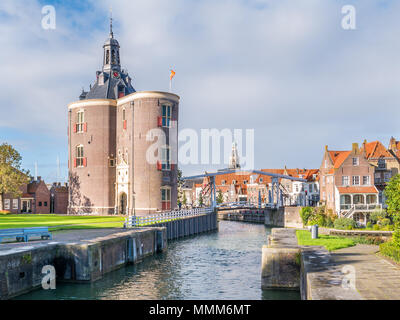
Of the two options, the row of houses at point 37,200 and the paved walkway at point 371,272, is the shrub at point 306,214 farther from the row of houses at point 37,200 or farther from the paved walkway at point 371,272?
the row of houses at point 37,200

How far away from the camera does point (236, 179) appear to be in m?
110

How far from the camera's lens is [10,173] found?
5922cm

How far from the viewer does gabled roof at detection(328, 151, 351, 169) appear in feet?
182

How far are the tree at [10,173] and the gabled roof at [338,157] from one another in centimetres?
4396

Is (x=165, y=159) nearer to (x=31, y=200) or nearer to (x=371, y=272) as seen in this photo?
(x=31, y=200)

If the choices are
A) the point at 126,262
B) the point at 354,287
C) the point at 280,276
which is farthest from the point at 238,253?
the point at 354,287

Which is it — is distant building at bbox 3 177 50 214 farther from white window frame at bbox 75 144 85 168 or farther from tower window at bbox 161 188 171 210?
tower window at bbox 161 188 171 210

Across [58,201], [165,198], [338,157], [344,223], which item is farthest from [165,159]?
[58,201]

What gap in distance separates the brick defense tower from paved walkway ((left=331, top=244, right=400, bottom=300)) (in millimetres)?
31550

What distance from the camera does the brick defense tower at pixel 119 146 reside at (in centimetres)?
5162

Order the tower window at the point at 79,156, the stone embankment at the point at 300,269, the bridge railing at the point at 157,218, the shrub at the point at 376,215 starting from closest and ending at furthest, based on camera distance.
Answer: the stone embankment at the point at 300,269
the bridge railing at the point at 157,218
the shrub at the point at 376,215
the tower window at the point at 79,156

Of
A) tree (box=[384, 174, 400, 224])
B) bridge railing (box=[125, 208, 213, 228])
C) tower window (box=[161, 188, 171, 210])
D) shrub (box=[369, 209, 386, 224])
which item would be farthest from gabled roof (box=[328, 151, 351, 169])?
tree (box=[384, 174, 400, 224])

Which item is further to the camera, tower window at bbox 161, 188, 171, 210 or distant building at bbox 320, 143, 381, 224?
distant building at bbox 320, 143, 381, 224

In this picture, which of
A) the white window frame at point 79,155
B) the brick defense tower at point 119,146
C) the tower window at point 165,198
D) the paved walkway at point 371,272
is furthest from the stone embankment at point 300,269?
the white window frame at point 79,155
